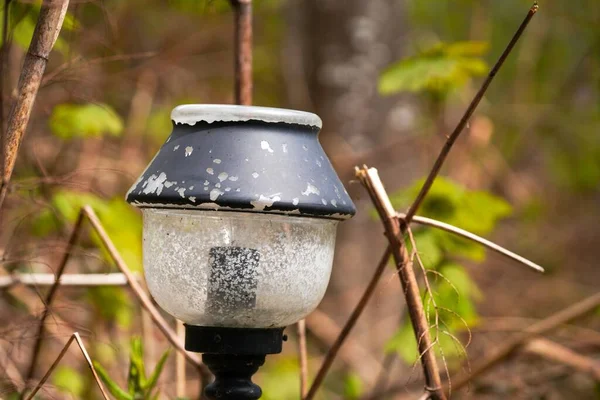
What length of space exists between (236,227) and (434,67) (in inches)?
48.9

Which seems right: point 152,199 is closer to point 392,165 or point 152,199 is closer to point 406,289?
point 406,289

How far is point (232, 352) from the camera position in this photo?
4.13ft

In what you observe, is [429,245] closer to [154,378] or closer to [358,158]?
[154,378]

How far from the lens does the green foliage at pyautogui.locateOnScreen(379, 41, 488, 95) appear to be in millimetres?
2283

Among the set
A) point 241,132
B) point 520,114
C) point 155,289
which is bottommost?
point 155,289

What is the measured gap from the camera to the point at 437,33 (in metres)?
6.14

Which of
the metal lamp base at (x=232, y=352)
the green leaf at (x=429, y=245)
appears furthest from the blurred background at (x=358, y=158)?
the metal lamp base at (x=232, y=352)

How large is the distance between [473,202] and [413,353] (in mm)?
450

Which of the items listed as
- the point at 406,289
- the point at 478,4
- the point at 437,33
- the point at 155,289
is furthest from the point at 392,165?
the point at 437,33

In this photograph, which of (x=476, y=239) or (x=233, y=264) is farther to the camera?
(x=476, y=239)

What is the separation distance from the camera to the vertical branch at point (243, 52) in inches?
73.3

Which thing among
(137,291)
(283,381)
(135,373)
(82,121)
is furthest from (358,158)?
(135,373)

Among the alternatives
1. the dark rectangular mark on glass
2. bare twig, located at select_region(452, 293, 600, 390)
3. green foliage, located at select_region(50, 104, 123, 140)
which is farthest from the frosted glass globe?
green foliage, located at select_region(50, 104, 123, 140)

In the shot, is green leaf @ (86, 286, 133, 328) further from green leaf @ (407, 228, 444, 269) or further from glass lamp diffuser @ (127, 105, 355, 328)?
glass lamp diffuser @ (127, 105, 355, 328)
